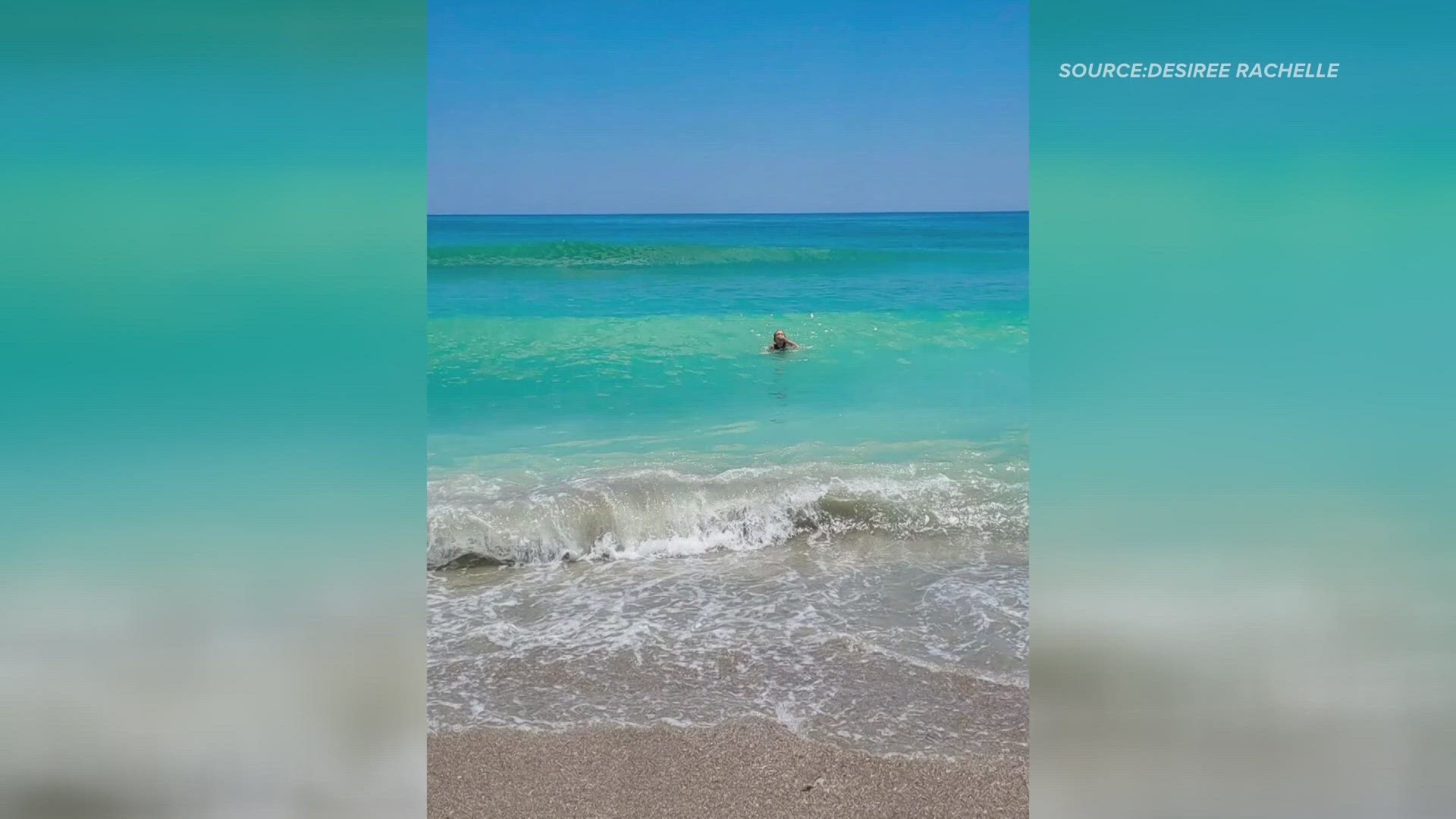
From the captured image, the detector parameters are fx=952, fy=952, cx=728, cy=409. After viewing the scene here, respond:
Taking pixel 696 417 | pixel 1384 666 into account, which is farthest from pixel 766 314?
pixel 1384 666

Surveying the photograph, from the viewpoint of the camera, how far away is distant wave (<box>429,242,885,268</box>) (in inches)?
354

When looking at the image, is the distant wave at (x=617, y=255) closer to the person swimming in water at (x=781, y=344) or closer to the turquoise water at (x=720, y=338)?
the turquoise water at (x=720, y=338)

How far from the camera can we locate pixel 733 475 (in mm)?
4750

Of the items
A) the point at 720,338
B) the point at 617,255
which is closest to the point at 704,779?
the point at 720,338

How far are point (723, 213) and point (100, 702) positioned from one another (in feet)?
22.5

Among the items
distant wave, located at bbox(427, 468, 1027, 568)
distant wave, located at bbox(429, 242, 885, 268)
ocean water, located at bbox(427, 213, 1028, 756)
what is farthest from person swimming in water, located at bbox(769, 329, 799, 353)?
distant wave, located at bbox(427, 468, 1027, 568)

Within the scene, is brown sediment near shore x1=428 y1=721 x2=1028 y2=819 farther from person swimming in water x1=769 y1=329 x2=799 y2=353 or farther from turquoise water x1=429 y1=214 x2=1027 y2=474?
person swimming in water x1=769 y1=329 x2=799 y2=353

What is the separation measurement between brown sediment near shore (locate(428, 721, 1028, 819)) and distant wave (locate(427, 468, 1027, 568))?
142cm

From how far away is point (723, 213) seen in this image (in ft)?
28.8

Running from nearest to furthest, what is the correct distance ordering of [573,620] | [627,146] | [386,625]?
[386,625]
[573,620]
[627,146]

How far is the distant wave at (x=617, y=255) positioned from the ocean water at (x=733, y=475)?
26mm

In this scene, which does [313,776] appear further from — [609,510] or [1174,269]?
[1174,269]

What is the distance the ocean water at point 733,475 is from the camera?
286 centimetres

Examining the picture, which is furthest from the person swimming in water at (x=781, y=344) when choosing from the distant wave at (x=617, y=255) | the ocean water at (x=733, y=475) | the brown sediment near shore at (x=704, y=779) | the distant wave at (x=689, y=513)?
the brown sediment near shore at (x=704, y=779)
